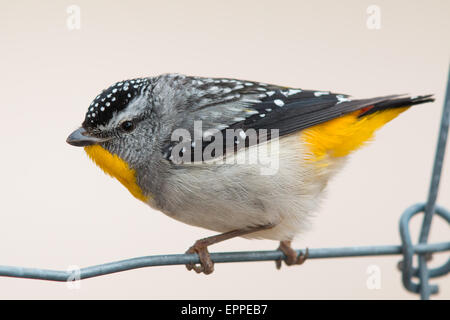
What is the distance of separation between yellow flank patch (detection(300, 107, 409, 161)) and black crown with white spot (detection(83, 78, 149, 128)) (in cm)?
134

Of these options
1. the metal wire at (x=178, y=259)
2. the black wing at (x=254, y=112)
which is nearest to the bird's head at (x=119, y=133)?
the black wing at (x=254, y=112)

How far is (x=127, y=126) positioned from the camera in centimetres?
380

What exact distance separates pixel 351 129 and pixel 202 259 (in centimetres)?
149

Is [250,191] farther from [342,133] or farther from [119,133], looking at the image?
[119,133]

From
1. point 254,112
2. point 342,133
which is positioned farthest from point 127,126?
point 342,133

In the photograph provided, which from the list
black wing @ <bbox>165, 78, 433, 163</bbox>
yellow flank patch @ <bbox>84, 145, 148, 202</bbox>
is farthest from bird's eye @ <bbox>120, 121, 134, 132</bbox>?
black wing @ <bbox>165, 78, 433, 163</bbox>

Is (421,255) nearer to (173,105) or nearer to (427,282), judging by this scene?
(427,282)

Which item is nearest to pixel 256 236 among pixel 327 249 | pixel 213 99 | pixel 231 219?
pixel 231 219

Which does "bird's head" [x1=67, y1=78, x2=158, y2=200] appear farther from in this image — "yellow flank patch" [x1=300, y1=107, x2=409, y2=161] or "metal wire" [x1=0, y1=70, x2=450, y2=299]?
"yellow flank patch" [x1=300, y1=107, x2=409, y2=161]

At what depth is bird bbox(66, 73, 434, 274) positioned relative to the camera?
3.50 meters

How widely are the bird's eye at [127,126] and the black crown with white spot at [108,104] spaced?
107mm

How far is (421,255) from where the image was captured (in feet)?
10.8

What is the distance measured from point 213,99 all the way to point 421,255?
1.84 metres

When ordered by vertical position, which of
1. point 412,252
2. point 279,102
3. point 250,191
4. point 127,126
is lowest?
point 412,252
